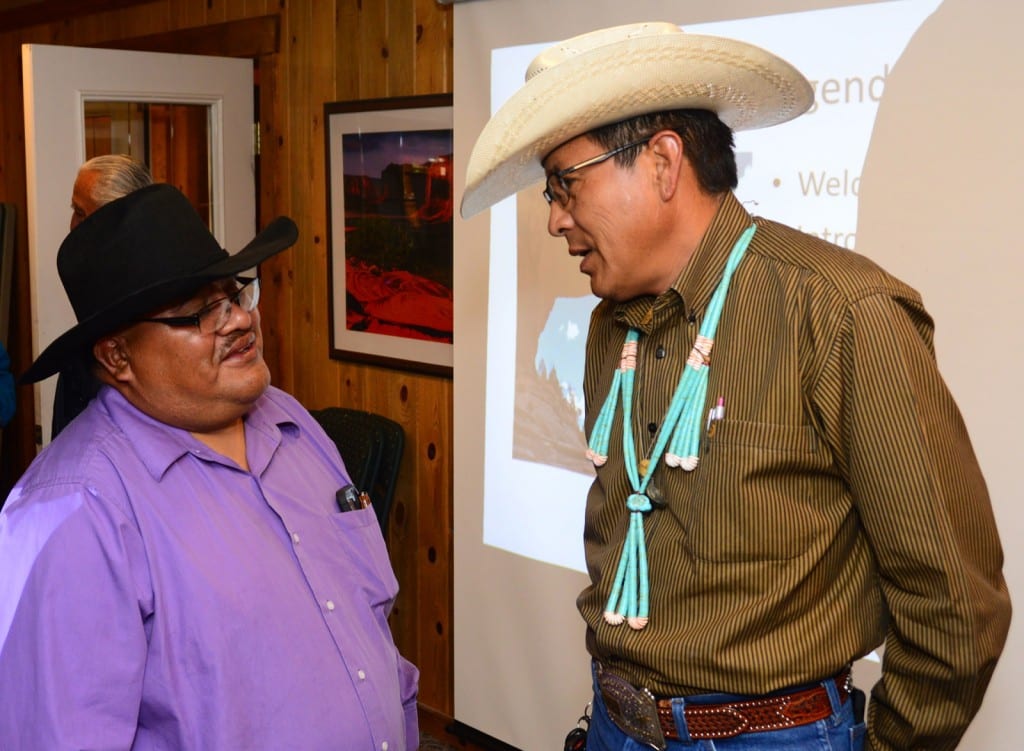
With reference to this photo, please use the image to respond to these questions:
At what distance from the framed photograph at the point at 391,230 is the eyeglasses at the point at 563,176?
72.4 inches

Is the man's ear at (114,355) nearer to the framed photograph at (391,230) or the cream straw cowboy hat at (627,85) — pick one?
the cream straw cowboy hat at (627,85)

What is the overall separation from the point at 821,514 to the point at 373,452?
228cm

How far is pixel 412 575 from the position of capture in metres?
3.69

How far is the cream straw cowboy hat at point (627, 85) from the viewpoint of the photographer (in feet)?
4.62

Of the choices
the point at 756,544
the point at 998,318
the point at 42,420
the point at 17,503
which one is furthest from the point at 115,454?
the point at 42,420

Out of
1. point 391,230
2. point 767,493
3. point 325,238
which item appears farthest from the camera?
point 325,238

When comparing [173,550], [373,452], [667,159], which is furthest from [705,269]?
[373,452]

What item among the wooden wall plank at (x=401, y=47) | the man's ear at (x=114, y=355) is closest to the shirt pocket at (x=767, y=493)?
the man's ear at (x=114, y=355)

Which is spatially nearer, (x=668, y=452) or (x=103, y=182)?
(x=668, y=452)

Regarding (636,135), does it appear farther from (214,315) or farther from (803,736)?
(803,736)

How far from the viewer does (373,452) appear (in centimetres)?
347

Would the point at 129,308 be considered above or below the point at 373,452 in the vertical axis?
above

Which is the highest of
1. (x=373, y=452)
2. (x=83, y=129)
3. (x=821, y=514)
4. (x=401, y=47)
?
(x=401, y=47)

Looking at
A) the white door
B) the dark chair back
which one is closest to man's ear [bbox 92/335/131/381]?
the dark chair back
